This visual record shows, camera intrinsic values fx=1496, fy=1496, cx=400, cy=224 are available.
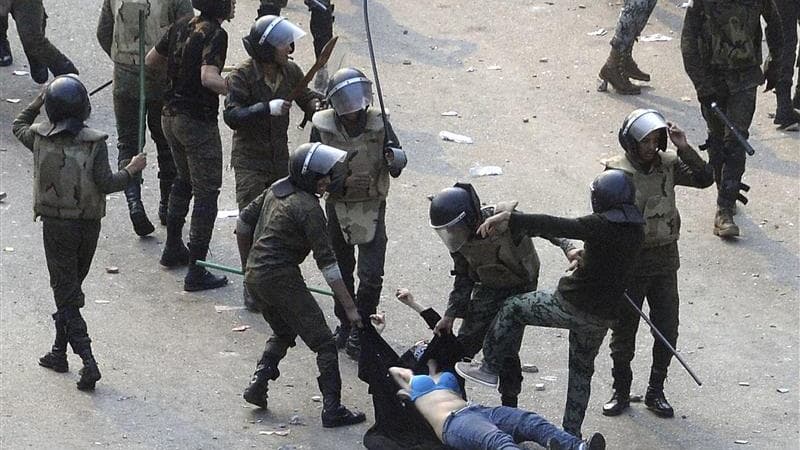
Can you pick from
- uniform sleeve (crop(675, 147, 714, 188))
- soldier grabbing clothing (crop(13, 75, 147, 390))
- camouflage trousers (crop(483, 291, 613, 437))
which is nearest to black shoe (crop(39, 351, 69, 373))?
soldier grabbing clothing (crop(13, 75, 147, 390))

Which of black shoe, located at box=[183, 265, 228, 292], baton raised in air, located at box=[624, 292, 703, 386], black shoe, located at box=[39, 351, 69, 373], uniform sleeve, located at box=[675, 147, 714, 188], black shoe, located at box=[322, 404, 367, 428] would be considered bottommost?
black shoe, located at box=[183, 265, 228, 292]

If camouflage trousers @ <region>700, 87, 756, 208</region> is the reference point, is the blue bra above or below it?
above

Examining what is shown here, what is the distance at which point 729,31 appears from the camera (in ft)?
32.7

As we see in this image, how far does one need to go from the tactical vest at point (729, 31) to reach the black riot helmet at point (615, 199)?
3.28 metres

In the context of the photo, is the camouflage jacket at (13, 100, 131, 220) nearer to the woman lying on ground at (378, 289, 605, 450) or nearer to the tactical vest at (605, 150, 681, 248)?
the woman lying on ground at (378, 289, 605, 450)

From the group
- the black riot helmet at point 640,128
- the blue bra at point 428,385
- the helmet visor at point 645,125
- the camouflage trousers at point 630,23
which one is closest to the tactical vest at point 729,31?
the camouflage trousers at point 630,23

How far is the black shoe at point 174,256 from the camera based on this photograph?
9.64 m

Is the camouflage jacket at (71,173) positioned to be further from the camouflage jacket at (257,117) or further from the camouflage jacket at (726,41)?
the camouflage jacket at (726,41)

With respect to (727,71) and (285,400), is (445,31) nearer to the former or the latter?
(727,71)

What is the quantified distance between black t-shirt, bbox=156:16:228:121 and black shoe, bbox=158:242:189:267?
3.23 ft

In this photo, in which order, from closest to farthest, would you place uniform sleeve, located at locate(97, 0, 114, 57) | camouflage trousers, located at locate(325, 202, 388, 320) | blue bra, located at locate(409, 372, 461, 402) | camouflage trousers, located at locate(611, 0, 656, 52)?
blue bra, located at locate(409, 372, 461, 402), camouflage trousers, located at locate(325, 202, 388, 320), uniform sleeve, located at locate(97, 0, 114, 57), camouflage trousers, located at locate(611, 0, 656, 52)

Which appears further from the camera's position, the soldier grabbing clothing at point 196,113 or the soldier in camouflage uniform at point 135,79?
the soldier in camouflage uniform at point 135,79

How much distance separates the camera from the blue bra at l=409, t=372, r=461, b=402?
7.12m

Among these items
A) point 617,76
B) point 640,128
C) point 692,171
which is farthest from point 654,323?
point 617,76
